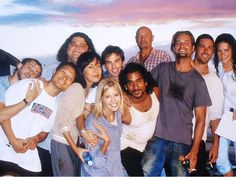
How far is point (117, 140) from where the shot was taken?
255cm

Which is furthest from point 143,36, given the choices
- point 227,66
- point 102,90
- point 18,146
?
point 18,146

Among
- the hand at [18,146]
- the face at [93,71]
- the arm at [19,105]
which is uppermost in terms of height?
the face at [93,71]

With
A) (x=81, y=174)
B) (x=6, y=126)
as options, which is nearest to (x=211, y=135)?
(x=81, y=174)

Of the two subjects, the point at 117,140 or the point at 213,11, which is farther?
the point at 213,11

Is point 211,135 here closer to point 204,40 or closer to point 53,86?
point 204,40

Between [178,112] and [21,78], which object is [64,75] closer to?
[21,78]

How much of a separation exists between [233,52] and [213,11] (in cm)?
38

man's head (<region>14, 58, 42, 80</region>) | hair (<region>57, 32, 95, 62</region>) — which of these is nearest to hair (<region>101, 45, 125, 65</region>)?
hair (<region>57, 32, 95, 62</region>)

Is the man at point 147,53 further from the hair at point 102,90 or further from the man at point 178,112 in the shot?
the hair at point 102,90

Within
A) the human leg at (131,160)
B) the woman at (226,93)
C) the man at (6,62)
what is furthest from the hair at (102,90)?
the woman at (226,93)

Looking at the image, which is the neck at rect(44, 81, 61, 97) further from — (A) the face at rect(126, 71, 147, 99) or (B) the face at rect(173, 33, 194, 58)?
(B) the face at rect(173, 33, 194, 58)

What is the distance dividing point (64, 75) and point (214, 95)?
3.64ft

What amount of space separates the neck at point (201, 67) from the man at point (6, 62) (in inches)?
51.4

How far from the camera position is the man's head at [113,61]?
8.47ft
